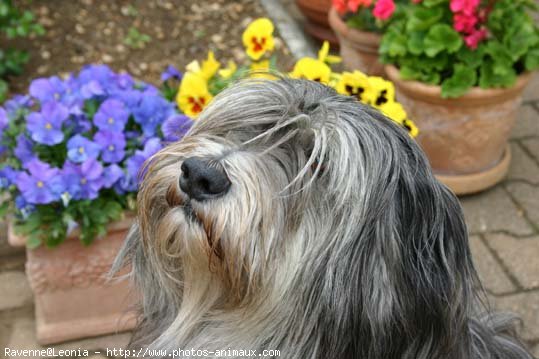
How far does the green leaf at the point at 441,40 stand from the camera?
3.28m

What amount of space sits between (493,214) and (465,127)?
0.51 metres

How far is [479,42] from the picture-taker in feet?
11.0

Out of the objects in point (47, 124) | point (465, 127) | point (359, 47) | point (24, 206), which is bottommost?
point (465, 127)

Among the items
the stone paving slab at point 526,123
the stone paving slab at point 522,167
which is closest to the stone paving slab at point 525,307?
the stone paving slab at point 522,167

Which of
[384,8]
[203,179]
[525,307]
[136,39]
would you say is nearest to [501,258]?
[525,307]

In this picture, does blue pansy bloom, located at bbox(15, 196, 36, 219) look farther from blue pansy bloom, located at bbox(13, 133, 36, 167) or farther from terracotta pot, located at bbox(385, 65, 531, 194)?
terracotta pot, located at bbox(385, 65, 531, 194)

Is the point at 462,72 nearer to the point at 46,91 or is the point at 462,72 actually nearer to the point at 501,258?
the point at 501,258

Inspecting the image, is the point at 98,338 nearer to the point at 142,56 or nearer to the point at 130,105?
the point at 130,105

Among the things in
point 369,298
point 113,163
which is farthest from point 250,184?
point 113,163

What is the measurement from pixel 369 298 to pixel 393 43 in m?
2.04

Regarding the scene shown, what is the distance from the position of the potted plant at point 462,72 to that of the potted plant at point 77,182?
1.27m

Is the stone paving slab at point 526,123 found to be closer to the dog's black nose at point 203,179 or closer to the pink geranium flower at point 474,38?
the pink geranium flower at point 474,38

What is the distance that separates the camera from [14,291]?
10.6ft

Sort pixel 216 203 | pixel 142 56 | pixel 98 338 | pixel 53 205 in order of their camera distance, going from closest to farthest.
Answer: pixel 216 203
pixel 53 205
pixel 98 338
pixel 142 56
